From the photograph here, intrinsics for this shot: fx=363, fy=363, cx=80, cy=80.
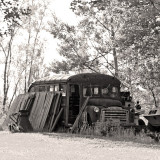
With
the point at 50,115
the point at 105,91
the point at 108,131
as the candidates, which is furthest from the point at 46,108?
the point at 108,131

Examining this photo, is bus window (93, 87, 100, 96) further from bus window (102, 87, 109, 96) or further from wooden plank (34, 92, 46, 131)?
wooden plank (34, 92, 46, 131)

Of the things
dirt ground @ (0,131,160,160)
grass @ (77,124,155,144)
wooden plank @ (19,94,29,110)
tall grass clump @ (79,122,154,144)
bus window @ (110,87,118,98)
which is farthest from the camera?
wooden plank @ (19,94,29,110)

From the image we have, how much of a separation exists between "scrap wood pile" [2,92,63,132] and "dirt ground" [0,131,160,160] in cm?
401

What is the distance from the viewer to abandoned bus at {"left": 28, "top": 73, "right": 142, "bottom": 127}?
1498 centimetres

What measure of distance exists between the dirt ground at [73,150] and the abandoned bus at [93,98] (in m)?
3.40

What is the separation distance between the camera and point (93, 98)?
15.9 metres

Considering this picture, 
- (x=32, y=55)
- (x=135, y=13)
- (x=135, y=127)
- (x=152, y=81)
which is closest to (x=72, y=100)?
(x=135, y=127)

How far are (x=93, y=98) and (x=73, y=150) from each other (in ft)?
21.4

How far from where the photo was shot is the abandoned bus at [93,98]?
590 inches

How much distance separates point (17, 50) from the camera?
40.4 m

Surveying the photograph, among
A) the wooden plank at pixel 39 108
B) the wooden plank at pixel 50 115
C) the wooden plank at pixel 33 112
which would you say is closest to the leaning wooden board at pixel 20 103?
the wooden plank at pixel 33 112

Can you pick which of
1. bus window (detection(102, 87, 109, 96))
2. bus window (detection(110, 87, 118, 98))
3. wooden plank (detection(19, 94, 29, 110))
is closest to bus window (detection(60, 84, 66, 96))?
bus window (detection(102, 87, 109, 96))

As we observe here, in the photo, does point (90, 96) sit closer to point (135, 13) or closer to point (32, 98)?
point (32, 98)

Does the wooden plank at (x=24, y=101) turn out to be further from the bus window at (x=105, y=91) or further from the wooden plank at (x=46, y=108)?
the bus window at (x=105, y=91)
